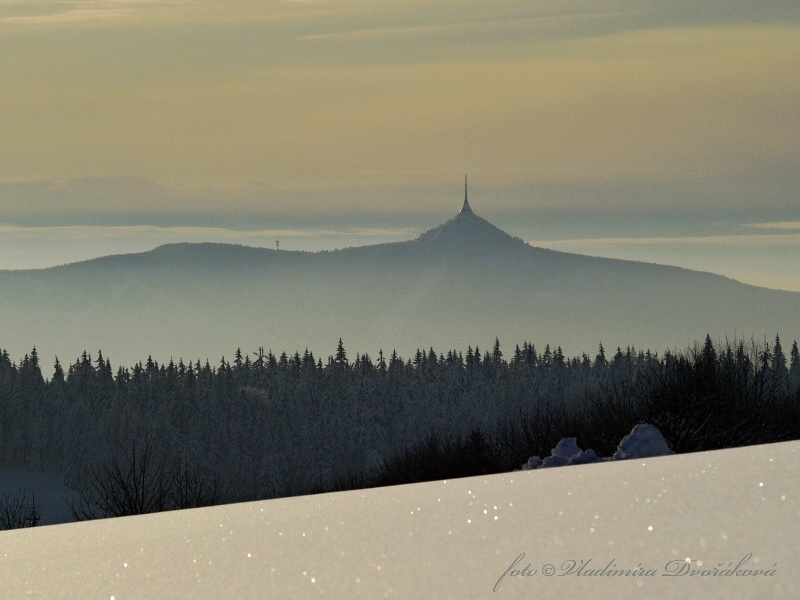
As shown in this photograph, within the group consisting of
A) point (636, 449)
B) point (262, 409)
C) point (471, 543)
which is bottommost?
point (262, 409)

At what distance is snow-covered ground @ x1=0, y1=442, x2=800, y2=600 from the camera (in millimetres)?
6570

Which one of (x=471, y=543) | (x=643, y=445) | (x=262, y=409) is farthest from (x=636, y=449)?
(x=262, y=409)

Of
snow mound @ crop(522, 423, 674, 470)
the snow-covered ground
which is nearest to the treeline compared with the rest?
snow mound @ crop(522, 423, 674, 470)

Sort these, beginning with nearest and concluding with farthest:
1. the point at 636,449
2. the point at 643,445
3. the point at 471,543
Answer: the point at 471,543
the point at 636,449
the point at 643,445

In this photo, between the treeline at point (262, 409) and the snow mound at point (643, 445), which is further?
Result: the treeline at point (262, 409)

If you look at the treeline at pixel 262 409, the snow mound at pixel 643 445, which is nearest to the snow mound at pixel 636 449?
the snow mound at pixel 643 445

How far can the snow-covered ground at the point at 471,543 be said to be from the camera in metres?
6.57

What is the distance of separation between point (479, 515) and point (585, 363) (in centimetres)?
15286

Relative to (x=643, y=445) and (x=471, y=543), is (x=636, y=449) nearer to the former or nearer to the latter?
(x=643, y=445)

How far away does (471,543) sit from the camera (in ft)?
25.4

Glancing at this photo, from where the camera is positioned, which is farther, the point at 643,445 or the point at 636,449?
the point at 643,445

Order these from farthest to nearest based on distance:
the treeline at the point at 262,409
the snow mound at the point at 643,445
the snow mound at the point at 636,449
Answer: the treeline at the point at 262,409, the snow mound at the point at 643,445, the snow mound at the point at 636,449

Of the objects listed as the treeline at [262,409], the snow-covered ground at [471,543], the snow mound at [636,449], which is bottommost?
the treeline at [262,409]

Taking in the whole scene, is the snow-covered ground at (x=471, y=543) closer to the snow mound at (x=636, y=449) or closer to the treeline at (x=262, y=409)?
the snow mound at (x=636, y=449)
